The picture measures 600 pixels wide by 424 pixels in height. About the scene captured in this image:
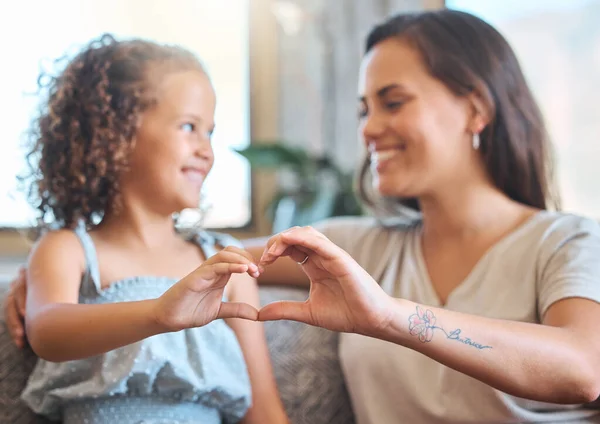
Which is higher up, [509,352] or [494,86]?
[494,86]

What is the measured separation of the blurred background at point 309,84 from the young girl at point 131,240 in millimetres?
701

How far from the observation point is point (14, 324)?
1121 mm

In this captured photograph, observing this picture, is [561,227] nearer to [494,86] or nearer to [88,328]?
[494,86]

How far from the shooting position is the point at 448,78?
131 centimetres

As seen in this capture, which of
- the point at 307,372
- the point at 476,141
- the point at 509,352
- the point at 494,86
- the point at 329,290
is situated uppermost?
the point at 494,86

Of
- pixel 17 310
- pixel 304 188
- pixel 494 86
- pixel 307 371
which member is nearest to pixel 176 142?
pixel 17 310

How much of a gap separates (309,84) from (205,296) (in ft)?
5.86

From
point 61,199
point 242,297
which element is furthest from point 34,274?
point 242,297

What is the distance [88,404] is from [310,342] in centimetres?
51

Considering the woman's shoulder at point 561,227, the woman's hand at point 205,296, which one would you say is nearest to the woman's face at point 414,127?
the woman's shoulder at point 561,227

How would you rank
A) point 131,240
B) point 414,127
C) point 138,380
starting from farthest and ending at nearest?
point 414,127 < point 131,240 < point 138,380

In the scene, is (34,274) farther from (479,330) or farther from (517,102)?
(517,102)

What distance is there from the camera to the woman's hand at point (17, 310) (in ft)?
3.65

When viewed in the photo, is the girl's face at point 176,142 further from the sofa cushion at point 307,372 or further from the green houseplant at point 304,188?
the green houseplant at point 304,188
